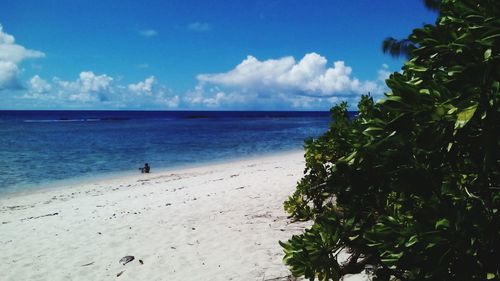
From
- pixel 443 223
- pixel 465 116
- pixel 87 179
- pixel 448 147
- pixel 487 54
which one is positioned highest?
pixel 487 54

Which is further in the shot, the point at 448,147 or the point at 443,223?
the point at 448,147

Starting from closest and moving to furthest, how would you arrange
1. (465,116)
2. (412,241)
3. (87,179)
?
1. (465,116)
2. (412,241)
3. (87,179)

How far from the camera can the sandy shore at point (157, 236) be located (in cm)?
598

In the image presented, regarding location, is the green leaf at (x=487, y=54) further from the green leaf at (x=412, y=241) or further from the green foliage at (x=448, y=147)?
the green leaf at (x=412, y=241)

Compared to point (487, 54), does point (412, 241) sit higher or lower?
lower

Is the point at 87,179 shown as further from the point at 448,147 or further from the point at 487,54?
the point at 487,54

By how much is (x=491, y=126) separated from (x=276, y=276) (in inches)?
159

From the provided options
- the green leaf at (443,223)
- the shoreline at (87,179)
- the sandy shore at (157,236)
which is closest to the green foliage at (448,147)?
the green leaf at (443,223)

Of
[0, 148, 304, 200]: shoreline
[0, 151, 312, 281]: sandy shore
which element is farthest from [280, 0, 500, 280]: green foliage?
[0, 148, 304, 200]: shoreline

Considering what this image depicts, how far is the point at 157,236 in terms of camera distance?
7539 millimetres

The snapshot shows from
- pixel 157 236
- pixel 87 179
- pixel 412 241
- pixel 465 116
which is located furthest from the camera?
pixel 87 179

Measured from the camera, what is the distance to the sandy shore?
236 inches

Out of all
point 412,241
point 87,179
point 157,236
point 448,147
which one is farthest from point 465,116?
point 87,179

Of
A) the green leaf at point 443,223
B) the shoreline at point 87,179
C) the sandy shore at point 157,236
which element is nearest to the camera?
the green leaf at point 443,223
